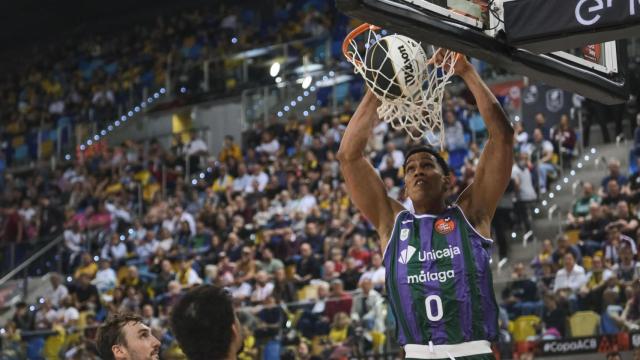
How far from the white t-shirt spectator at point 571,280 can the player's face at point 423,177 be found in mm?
6987

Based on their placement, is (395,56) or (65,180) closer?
(395,56)

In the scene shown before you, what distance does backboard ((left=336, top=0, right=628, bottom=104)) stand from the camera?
21.4 ft

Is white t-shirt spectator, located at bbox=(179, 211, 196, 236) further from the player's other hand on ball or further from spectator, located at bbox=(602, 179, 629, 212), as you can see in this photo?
the player's other hand on ball

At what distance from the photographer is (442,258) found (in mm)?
6121

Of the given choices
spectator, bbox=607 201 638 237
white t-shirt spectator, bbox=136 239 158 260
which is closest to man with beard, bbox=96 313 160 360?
spectator, bbox=607 201 638 237

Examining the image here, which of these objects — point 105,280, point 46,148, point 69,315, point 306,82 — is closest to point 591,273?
point 69,315

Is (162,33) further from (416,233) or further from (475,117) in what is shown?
(416,233)

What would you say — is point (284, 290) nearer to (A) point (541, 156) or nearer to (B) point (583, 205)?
(B) point (583, 205)

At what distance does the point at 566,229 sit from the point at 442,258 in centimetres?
969

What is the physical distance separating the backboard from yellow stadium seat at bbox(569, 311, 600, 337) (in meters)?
4.98

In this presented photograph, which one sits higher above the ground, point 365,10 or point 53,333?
point 365,10

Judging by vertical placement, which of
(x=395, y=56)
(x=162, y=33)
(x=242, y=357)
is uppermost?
(x=162, y=33)

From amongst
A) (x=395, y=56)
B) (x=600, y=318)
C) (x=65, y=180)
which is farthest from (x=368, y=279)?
(x=65, y=180)

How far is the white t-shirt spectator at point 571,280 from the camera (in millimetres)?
12945
